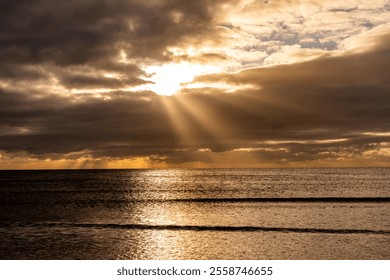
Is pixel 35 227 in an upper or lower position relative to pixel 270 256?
upper

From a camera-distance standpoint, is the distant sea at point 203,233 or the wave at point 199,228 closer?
the distant sea at point 203,233

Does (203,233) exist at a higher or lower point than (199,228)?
lower

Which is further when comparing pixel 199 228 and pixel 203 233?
pixel 199 228

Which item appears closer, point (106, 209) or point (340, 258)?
point (340, 258)

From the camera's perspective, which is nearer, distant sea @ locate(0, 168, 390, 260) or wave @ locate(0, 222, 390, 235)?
distant sea @ locate(0, 168, 390, 260)

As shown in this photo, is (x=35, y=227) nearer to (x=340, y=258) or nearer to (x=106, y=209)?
(x=106, y=209)

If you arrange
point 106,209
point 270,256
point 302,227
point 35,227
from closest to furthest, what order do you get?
1. point 270,256
2. point 302,227
3. point 35,227
4. point 106,209

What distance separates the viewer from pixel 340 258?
2917cm
